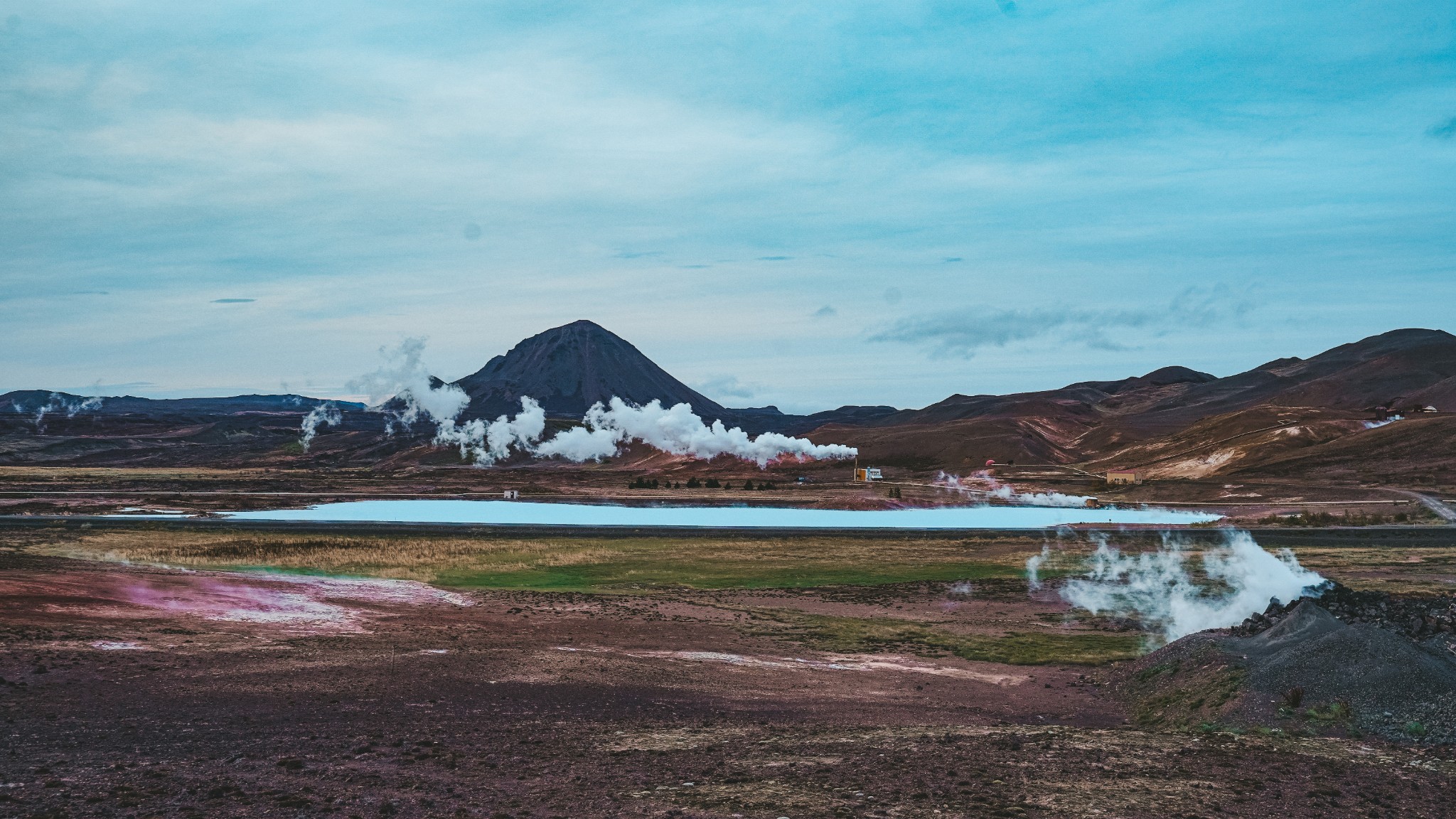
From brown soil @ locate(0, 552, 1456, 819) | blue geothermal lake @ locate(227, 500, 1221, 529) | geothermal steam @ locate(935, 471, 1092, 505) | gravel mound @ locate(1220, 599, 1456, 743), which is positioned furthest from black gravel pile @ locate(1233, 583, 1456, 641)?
geothermal steam @ locate(935, 471, 1092, 505)

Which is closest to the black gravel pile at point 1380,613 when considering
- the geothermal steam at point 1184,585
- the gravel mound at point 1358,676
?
the gravel mound at point 1358,676

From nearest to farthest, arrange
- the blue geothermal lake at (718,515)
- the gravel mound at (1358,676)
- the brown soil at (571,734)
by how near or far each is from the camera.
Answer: the brown soil at (571,734), the gravel mound at (1358,676), the blue geothermal lake at (718,515)

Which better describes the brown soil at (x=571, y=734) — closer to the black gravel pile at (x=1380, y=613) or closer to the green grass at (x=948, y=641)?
the green grass at (x=948, y=641)

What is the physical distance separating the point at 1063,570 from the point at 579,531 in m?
38.4

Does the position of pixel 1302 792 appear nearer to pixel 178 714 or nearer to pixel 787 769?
pixel 787 769

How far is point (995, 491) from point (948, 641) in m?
99.9

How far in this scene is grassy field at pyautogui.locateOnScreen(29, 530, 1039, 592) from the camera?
5284cm

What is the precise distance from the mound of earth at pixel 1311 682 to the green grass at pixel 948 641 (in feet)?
17.8

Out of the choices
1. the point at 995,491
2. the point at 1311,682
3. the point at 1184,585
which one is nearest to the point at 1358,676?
the point at 1311,682

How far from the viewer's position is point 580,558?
6184 cm

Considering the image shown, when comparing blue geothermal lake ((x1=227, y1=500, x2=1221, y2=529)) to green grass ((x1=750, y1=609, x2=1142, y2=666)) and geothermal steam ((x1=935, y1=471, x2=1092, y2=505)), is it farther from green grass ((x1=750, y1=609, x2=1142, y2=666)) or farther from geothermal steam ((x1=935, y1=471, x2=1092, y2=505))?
green grass ((x1=750, y1=609, x2=1142, y2=666))

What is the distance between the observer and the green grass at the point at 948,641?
106 feet

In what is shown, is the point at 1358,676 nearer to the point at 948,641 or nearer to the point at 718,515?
the point at 948,641

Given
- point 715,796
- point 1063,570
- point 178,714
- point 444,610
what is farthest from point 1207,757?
point 1063,570
